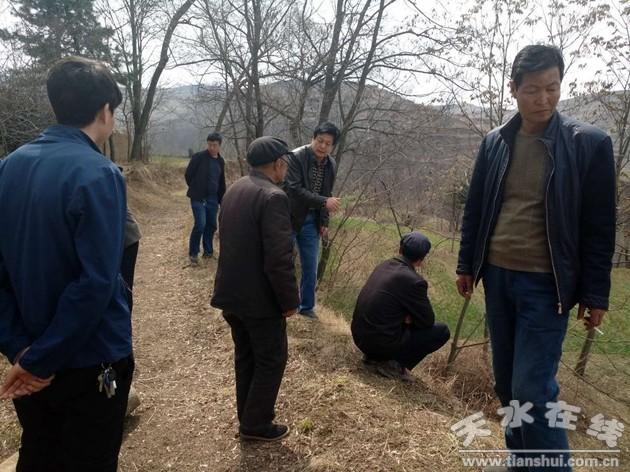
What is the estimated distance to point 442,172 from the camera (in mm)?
6359

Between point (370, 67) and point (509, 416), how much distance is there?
584cm

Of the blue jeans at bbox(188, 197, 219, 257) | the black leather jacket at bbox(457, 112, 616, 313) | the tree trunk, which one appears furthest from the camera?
the tree trunk

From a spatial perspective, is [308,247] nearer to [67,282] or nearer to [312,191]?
[312,191]

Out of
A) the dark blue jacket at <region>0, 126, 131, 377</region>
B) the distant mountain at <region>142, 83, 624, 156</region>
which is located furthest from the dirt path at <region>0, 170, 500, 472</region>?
the distant mountain at <region>142, 83, 624, 156</region>

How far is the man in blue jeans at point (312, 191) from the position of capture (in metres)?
4.00

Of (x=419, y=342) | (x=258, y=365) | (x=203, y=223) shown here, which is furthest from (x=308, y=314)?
(x=203, y=223)

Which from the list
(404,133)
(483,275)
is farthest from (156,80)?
(483,275)

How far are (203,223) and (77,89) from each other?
5.14 m

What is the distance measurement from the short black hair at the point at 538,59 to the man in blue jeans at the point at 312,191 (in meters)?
2.09

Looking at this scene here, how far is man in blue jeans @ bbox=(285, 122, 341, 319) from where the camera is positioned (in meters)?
4.00

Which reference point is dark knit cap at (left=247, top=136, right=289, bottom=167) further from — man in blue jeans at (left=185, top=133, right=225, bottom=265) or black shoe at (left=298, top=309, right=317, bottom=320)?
man in blue jeans at (left=185, top=133, right=225, bottom=265)

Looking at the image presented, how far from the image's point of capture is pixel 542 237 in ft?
6.60

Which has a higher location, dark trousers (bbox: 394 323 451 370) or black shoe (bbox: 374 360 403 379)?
dark trousers (bbox: 394 323 451 370)

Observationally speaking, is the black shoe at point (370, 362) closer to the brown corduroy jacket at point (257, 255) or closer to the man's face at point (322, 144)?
the brown corduroy jacket at point (257, 255)
